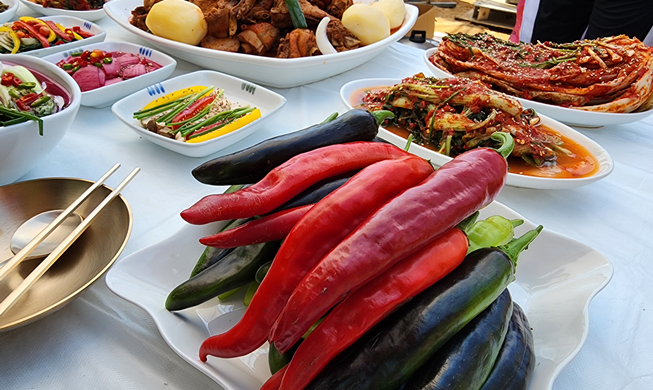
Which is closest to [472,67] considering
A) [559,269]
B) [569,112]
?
[569,112]

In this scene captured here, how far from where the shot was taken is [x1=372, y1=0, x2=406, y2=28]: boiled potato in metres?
2.30

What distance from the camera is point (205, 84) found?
1813mm

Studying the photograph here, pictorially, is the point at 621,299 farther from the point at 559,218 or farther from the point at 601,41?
the point at 601,41

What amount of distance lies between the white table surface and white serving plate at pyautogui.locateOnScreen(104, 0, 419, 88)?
9 cm

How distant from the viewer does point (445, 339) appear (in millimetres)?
596

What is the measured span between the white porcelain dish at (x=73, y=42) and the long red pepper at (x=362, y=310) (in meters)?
1.98

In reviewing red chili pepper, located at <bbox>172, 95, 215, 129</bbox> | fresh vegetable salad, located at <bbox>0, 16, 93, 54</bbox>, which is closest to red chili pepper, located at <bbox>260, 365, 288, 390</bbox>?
red chili pepper, located at <bbox>172, 95, 215, 129</bbox>

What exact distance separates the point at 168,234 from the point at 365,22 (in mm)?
1532

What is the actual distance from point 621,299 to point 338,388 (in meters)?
0.85

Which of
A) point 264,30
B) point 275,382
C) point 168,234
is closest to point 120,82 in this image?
point 264,30

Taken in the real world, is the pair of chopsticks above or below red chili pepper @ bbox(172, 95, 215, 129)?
above

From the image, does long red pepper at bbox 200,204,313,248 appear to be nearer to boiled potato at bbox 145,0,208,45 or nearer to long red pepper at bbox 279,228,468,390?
long red pepper at bbox 279,228,468,390

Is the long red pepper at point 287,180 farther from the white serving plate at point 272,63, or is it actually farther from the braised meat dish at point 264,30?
the braised meat dish at point 264,30

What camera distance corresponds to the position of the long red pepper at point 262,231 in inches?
30.1
